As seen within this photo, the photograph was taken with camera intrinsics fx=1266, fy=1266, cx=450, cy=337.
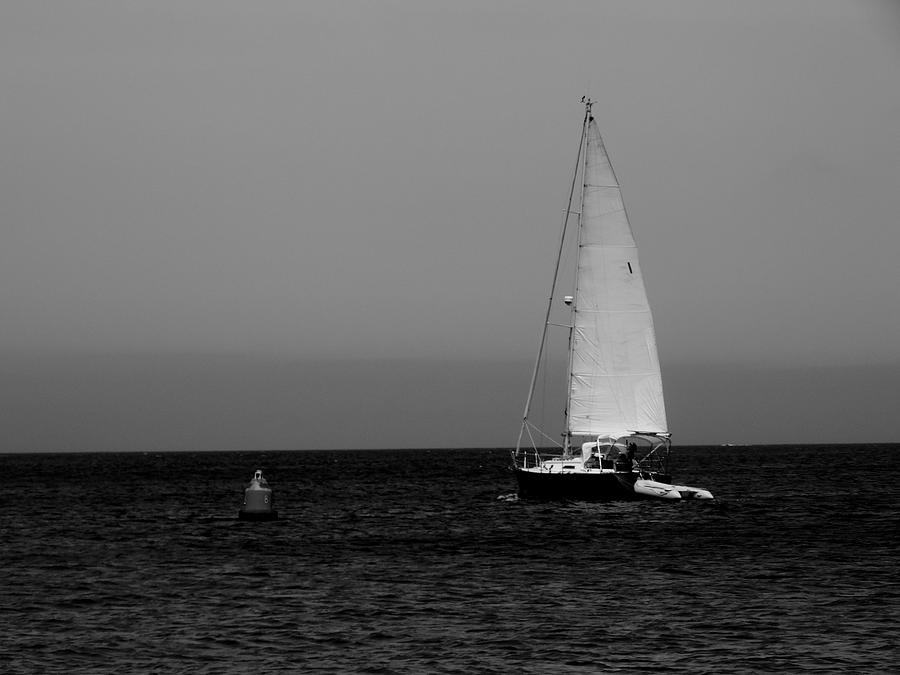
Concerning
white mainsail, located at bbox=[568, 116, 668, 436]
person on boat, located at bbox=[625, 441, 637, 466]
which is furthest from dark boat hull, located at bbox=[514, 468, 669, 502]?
white mainsail, located at bbox=[568, 116, 668, 436]

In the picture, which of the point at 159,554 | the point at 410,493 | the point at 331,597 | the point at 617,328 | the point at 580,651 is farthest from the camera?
the point at 410,493

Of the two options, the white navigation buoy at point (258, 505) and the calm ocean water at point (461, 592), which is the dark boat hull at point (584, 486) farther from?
the white navigation buoy at point (258, 505)

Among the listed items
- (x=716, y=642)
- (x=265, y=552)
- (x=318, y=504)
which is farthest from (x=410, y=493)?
(x=716, y=642)

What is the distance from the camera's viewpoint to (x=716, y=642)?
25172 mm

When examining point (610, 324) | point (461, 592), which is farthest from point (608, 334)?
point (461, 592)

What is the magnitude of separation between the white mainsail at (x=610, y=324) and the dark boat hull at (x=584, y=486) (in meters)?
4.28

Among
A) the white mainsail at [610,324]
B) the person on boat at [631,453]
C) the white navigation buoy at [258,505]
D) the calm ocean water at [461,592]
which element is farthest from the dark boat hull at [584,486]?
the white navigation buoy at [258,505]

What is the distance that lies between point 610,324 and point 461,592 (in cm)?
3038

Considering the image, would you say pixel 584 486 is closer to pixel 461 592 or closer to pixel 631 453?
pixel 631 453

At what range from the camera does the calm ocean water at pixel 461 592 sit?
2417 cm

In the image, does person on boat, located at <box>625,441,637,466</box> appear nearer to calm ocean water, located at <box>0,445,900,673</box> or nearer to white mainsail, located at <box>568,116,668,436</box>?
white mainsail, located at <box>568,116,668,436</box>

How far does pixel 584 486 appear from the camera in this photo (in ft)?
183

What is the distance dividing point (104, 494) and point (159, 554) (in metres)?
47.9

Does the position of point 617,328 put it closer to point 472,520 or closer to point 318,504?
point 472,520
